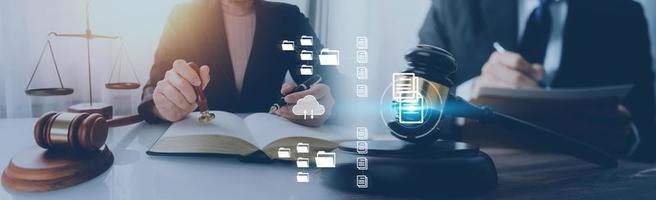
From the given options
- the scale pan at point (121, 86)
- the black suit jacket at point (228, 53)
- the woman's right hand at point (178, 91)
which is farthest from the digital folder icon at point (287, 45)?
the scale pan at point (121, 86)

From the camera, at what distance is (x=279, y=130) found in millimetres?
703

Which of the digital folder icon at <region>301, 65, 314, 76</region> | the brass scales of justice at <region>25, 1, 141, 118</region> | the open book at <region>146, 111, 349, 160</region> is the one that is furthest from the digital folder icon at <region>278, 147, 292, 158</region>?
the brass scales of justice at <region>25, 1, 141, 118</region>

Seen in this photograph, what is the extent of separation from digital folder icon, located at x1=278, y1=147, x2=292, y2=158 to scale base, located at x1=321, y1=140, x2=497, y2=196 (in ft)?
0.17

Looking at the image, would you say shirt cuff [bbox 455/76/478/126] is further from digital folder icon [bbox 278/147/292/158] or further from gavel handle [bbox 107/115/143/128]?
gavel handle [bbox 107/115/143/128]

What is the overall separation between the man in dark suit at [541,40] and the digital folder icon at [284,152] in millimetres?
233

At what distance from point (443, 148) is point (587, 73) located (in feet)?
0.75

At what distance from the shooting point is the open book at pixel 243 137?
694mm

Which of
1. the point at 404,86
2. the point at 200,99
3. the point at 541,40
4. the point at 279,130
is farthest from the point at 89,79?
the point at 541,40

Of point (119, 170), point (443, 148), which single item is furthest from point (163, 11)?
point (443, 148)

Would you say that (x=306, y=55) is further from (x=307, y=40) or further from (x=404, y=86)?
(x=404, y=86)

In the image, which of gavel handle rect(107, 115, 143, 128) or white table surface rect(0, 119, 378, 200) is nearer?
white table surface rect(0, 119, 378, 200)

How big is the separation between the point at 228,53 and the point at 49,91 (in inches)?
9.4

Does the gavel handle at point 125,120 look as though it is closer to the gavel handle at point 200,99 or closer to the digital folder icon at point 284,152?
the gavel handle at point 200,99

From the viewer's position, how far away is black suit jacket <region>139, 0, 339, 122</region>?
707 mm
